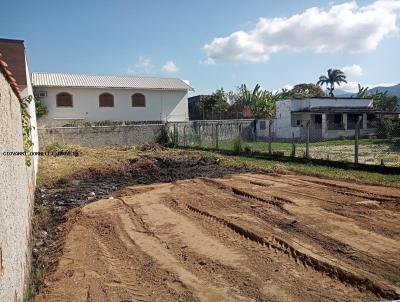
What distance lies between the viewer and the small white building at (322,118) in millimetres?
34594

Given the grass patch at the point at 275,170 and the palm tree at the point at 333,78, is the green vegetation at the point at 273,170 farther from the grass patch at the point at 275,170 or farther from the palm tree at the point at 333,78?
the palm tree at the point at 333,78

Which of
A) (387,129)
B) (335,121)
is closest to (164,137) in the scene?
(335,121)

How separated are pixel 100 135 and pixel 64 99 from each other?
1147 cm

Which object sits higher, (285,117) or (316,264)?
(285,117)

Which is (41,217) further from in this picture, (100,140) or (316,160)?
(100,140)

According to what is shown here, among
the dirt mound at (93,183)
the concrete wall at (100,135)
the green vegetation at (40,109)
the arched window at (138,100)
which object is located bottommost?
the dirt mound at (93,183)

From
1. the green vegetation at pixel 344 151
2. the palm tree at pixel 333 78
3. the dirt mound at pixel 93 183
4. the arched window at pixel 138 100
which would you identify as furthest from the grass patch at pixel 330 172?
the palm tree at pixel 333 78

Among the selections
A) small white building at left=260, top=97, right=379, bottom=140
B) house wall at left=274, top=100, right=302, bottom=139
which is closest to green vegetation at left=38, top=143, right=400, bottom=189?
house wall at left=274, top=100, right=302, bottom=139

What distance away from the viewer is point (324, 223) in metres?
7.02

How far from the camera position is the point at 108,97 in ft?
127

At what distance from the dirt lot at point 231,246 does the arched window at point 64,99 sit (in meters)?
27.4

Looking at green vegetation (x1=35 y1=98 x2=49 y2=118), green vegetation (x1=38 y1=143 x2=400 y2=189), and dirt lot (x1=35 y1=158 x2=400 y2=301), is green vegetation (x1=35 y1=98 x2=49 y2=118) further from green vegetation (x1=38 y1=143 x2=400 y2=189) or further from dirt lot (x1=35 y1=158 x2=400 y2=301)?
dirt lot (x1=35 y1=158 x2=400 y2=301)

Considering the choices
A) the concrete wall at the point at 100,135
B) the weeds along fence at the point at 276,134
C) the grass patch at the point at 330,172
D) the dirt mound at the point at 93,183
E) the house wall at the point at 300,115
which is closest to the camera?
the dirt mound at the point at 93,183

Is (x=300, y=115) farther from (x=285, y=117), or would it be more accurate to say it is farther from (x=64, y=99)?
(x=64, y=99)
